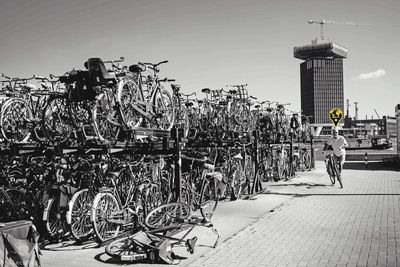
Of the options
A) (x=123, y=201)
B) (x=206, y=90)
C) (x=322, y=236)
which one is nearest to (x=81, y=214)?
(x=123, y=201)

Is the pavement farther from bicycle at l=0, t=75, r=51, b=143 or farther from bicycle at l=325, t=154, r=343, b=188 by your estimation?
bicycle at l=0, t=75, r=51, b=143

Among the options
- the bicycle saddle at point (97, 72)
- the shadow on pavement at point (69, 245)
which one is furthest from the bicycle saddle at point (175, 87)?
the shadow on pavement at point (69, 245)

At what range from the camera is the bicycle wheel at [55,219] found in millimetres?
6352

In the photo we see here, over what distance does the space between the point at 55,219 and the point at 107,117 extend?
183cm

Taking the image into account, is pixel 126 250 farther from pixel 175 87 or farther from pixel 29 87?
pixel 29 87

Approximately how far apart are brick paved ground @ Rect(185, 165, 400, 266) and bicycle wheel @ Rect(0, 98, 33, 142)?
5.17 meters

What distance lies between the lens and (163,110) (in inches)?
314

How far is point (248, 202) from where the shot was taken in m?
10.2

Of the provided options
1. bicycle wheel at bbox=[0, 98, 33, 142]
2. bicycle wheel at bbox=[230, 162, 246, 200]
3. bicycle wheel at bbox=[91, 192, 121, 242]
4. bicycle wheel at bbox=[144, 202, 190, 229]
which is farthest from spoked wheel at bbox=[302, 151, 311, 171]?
bicycle wheel at bbox=[91, 192, 121, 242]

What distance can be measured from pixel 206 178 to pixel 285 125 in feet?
31.8

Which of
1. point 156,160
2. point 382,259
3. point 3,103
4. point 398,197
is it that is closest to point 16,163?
point 3,103

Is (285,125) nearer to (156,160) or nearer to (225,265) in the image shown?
(156,160)

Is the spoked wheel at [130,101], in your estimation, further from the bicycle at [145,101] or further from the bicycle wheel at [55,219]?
the bicycle wheel at [55,219]

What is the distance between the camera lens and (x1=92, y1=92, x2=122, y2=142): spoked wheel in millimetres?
6570
